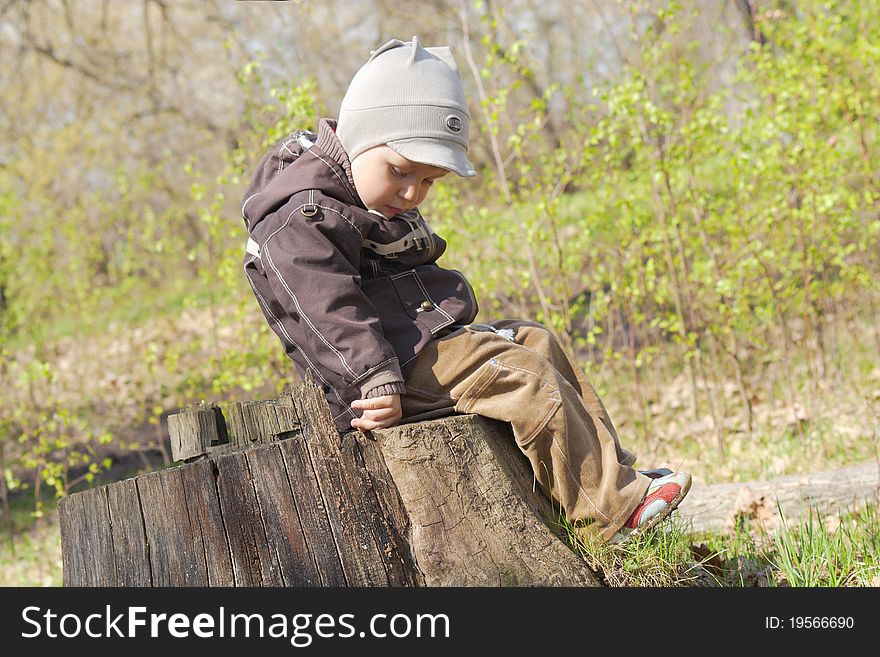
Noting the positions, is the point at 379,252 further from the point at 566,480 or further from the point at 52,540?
the point at 52,540

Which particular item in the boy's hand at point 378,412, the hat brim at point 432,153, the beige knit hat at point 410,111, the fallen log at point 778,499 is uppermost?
the beige knit hat at point 410,111

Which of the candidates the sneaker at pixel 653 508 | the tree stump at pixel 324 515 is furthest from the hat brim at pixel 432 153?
the sneaker at pixel 653 508

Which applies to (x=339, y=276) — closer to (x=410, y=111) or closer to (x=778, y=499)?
(x=410, y=111)

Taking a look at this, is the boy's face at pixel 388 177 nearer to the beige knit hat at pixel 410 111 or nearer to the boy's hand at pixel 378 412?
the beige knit hat at pixel 410 111

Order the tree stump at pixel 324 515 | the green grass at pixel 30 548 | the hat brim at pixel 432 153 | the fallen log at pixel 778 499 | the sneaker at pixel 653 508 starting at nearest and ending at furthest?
the tree stump at pixel 324 515 < the hat brim at pixel 432 153 < the sneaker at pixel 653 508 < the fallen log at pixel 778 499 < the green grass at pixel 30 548

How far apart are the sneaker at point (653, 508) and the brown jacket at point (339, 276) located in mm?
754

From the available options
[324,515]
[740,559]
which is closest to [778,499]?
[740,559]

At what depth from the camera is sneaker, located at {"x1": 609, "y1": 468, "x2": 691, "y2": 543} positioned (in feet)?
8.51

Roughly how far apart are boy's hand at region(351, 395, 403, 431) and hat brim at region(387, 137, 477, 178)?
659 mm

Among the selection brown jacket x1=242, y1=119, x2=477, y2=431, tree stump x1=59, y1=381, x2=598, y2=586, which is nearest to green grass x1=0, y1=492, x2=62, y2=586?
tree stump x1=59, y1=381, x2=598, y2=586

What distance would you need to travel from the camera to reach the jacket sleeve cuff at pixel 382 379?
2422mm

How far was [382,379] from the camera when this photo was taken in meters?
2.42
